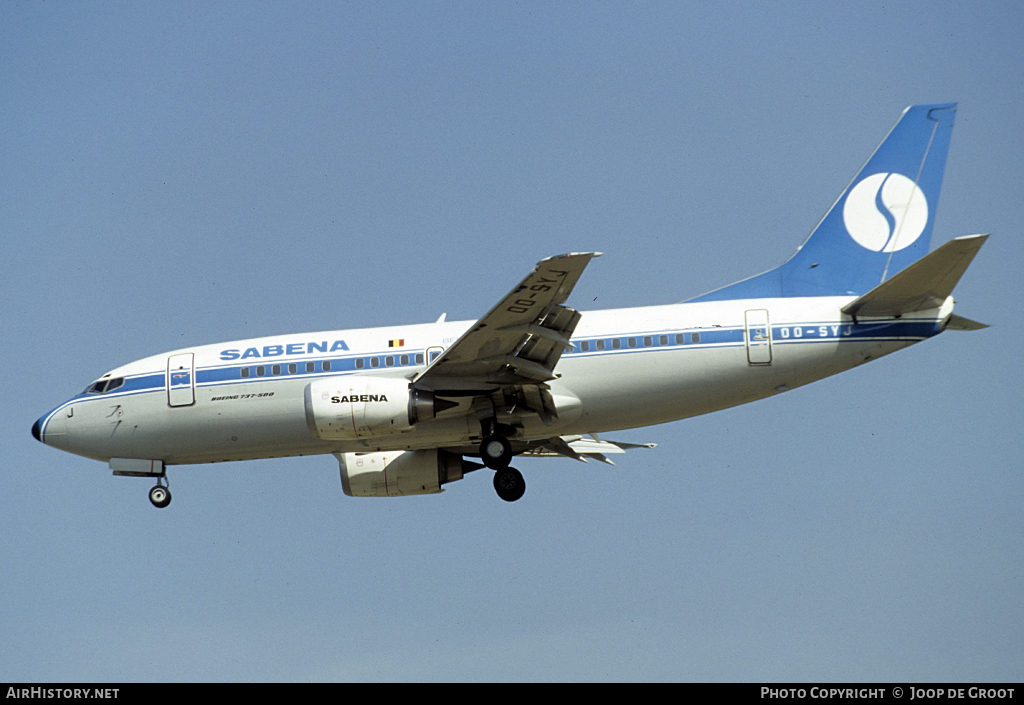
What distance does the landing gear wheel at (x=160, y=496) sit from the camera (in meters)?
25.3

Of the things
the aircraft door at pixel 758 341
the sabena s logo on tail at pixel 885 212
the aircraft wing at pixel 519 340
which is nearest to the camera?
the aircraft wing at pixel 519 340

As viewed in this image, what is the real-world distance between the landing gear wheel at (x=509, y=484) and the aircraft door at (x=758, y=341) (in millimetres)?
5372

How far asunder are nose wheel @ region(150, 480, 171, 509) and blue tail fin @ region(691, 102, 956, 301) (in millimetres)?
12165

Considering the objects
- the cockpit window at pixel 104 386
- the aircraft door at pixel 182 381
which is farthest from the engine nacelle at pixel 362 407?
the cockpit window at pixel 104 386

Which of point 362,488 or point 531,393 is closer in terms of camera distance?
point 531,393

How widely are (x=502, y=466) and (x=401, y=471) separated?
3.46 m

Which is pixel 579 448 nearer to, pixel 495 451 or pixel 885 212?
pixel 495 451

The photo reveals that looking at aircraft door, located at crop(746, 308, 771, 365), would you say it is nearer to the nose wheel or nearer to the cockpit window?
the nose wheel

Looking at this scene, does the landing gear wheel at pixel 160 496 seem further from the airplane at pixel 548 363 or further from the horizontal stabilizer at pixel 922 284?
the horizontal stabilizer at pixel 922 284

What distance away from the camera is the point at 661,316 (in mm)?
23938
